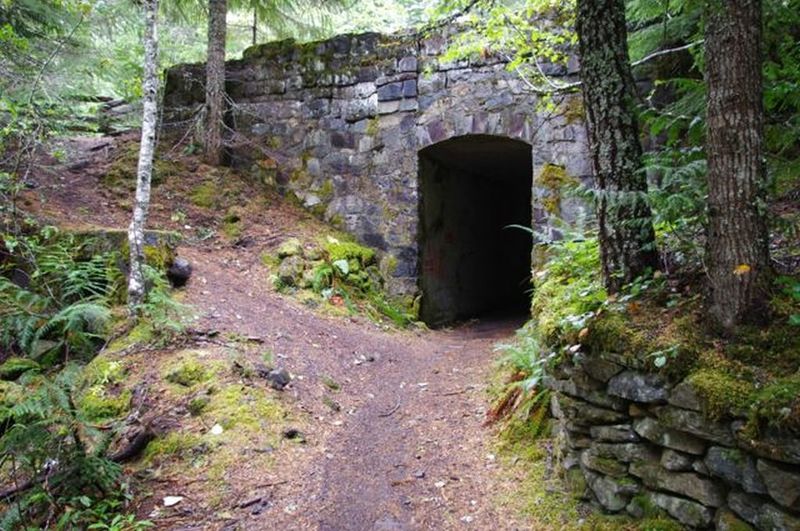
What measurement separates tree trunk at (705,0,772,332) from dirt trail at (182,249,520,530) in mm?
1684

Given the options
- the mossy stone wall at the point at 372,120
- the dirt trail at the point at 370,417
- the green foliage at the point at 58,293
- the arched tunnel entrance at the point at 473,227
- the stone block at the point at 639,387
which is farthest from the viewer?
the arched tunnel entrance at the point at 473,227

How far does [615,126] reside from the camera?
2.85m

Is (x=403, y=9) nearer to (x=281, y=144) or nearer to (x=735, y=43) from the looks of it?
(x=281, y=144)

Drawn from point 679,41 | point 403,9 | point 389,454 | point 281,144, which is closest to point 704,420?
point 389,454

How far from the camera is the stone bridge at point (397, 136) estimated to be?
717 centimetres

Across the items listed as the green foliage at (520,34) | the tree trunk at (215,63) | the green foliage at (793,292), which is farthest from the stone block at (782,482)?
the tree trunk at (215,63)

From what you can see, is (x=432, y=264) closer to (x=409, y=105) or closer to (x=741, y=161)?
(x=409, y=105)

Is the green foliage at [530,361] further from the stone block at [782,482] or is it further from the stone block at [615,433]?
the stone block at [782,482]

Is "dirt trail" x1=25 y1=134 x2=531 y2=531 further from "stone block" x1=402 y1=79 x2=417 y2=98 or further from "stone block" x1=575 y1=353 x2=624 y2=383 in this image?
"stone block" x1=402 y1=79 x2=417 y2=98

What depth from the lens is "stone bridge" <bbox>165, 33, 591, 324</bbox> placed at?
7.17 metres

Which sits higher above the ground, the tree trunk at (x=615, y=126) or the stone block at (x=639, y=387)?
the tree trunk at (x=615, y=126)

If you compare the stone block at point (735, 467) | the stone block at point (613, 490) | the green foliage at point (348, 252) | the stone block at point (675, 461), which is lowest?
the stone block at point (613, 490)

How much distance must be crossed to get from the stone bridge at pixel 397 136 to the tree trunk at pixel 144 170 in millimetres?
2986

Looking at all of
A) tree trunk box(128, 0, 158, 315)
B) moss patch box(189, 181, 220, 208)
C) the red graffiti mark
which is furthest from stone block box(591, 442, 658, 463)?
moss patch box(189, 181, 220, 208)
